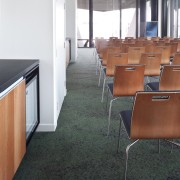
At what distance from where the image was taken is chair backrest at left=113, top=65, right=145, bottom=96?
13.0 feet

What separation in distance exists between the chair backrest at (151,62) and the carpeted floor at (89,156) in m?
0.94

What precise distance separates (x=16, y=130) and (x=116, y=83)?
171 cm

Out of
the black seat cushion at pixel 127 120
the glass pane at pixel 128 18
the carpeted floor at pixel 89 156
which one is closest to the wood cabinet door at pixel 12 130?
the carpeted floor at pixel 89 156

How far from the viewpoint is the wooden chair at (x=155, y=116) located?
239 centimetres

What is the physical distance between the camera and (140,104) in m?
2.40

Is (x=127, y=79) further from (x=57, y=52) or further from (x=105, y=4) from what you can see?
(x=105, y=4)

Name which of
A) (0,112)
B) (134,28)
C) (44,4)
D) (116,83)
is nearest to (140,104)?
(0,112)

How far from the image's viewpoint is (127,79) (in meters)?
4.02

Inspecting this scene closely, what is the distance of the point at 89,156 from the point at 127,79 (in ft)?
3.79

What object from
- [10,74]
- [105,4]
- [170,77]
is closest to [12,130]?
[10,74]

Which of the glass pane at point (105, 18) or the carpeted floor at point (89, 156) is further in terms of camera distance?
the glass pane at point (105, 18)

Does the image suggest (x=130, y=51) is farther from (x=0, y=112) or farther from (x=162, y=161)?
(x=0, y=112)

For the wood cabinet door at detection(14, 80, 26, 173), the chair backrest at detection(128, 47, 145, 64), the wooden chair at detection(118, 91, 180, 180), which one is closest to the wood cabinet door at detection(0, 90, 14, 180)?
the wood cabinet door at detection(14, 80, 26, 173)

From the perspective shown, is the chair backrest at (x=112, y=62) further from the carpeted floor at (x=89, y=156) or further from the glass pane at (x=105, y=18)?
the glass pane at (x=105, y=18)
